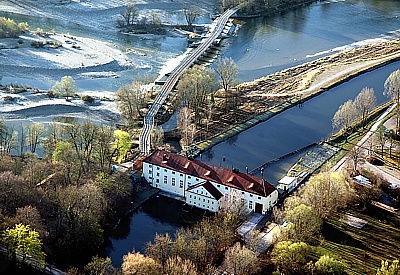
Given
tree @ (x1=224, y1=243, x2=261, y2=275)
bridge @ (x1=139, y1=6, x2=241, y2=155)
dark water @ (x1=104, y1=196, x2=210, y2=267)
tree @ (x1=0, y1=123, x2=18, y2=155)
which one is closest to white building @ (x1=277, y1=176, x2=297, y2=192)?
dark water @ (x1=104, y1=196, x2=210, y2=267)

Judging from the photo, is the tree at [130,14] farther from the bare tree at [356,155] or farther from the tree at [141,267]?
the tree at [141,267]

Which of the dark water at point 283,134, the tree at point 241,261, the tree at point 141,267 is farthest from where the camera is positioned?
the dark water at point 283,134

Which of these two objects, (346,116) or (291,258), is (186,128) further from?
(291,258)

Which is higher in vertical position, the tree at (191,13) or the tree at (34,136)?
the tree at (191,13)

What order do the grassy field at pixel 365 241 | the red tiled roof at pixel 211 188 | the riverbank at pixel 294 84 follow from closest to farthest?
the grassy field at pixel 365 241 → the red tiled roof at pixel 211 188 → the riverbank at pixel 294 84

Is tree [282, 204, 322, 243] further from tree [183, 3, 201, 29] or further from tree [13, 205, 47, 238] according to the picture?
tree [183, 3, 201, 29]

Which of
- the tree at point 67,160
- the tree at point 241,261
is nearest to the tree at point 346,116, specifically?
the tree at point 241,261

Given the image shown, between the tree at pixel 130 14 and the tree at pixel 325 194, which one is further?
the tree at pixel 130 14

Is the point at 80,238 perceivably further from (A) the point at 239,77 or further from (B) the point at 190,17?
(B) the point at 190,17
